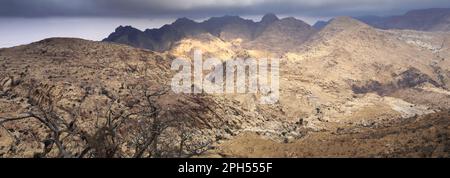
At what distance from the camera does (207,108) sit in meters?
30.3

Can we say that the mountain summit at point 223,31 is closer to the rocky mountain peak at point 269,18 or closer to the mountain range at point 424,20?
the rocky mountain peak at point 269,18

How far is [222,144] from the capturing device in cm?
2417

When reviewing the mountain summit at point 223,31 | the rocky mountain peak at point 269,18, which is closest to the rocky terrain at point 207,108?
the mountain summit at point 223,31

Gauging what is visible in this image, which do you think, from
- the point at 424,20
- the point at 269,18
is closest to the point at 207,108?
the point at 269,18

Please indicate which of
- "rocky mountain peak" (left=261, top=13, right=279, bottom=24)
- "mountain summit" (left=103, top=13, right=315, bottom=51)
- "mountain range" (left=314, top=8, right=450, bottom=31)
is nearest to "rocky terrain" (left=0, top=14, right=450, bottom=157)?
"mountain summit" (left=103, top=13, right=315, bottom=51)

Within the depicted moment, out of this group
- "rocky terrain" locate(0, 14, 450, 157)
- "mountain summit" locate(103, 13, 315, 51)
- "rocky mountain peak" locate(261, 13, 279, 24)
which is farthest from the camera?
"rocky mountain peak" locate(261, 13, 279, 24)

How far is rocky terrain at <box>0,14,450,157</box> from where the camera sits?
53.7 ft

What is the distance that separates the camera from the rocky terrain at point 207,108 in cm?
1638

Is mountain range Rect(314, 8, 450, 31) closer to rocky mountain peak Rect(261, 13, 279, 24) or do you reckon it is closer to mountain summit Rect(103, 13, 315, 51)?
mountain summit Rect(103, 13, 315, 51)

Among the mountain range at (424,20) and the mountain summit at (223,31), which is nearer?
the mountain summit at (223,31)

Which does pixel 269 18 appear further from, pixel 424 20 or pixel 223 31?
pixel 424 20

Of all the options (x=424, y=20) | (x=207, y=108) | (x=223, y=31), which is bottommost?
(x=207, y=108)

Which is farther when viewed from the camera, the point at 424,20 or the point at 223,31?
the point at 424,20
